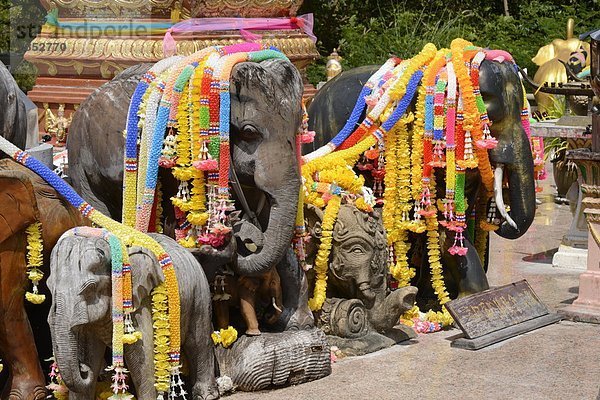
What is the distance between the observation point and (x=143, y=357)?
18.2 feet

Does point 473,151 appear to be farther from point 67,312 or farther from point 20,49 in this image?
point 20,49

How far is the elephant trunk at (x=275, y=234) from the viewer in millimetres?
6340

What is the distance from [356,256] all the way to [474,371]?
0.95 meters

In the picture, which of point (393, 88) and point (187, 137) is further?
point (393, 88)

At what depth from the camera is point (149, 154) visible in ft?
20.7

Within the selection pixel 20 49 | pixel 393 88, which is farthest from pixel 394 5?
pixel 393 88

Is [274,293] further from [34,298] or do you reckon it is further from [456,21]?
[456,21]

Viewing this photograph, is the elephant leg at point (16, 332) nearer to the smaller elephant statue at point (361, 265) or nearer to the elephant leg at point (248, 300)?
the elephant leg at point (248, 300)

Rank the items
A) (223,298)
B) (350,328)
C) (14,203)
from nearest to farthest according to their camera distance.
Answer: (14,203) → (223,298) → (350,328)

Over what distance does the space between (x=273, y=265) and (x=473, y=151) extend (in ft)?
5.60

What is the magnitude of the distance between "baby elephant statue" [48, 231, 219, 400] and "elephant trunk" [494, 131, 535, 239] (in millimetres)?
2596

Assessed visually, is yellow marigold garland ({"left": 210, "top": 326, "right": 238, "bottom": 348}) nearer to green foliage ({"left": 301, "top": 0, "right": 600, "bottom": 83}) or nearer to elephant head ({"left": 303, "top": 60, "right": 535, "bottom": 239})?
elephant head ({"left": 303, "top": 60, "right": 535, "bottom": 239})

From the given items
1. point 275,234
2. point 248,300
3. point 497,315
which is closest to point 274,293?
point 248,300

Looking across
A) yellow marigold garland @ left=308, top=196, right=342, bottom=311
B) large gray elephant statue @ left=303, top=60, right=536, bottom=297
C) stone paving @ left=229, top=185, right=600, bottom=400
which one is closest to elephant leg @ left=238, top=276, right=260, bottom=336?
stone paving @ left=229, top=185, right=600, bottom=400
